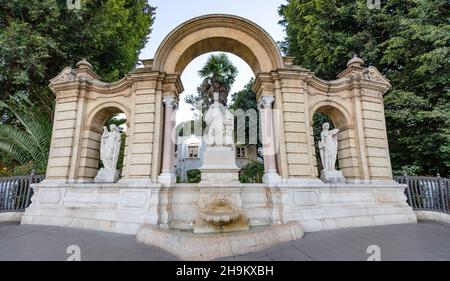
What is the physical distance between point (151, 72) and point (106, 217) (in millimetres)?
4785

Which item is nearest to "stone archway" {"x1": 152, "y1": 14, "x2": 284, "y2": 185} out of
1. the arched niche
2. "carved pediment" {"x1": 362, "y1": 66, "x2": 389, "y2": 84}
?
the arched niche

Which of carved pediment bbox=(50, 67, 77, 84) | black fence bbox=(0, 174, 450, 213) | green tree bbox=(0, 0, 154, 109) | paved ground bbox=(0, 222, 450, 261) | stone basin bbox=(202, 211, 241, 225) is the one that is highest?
green tree bbox=(0, 0, 154, 109)

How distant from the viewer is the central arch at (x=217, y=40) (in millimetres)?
7953

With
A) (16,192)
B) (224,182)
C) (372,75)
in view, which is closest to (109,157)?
(16,192)

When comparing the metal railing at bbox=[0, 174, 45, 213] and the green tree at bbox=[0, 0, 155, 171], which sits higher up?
the green tree at bbox=[0, 0, 155, 171]

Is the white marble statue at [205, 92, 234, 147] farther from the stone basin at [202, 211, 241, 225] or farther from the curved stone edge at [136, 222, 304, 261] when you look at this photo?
the curved stone edge at [136, 222, 304, 261]

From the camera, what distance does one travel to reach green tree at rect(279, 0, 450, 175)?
902cm

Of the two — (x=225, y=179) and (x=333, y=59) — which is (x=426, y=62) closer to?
(x=333, y=59)

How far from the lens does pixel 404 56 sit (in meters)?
10.1

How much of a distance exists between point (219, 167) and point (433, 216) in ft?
25.9

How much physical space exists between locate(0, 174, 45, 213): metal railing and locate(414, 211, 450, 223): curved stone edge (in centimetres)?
1377

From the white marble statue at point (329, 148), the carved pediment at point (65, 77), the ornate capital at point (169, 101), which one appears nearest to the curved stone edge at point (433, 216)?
the white marble statue at point (329, 148)

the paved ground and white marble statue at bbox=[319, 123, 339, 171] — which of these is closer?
the paved ground

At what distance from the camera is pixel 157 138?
762 cm
